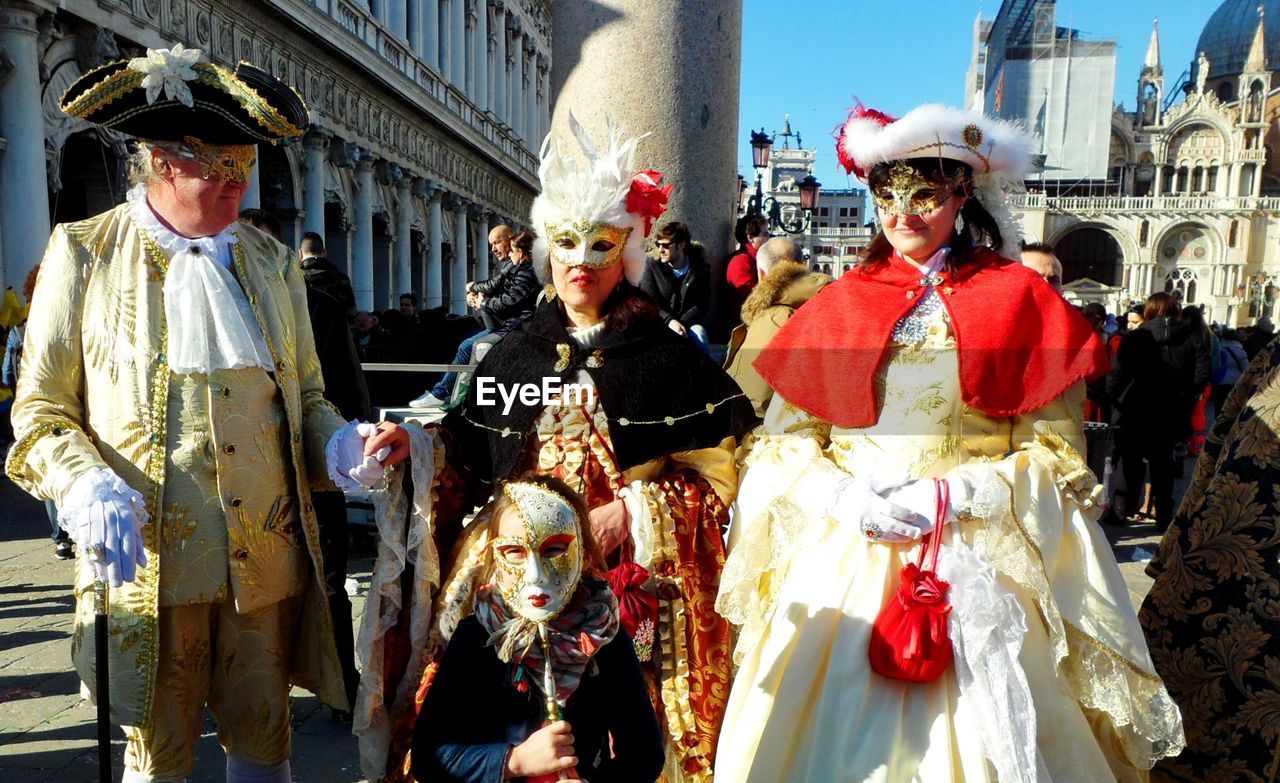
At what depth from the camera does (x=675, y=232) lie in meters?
5.16

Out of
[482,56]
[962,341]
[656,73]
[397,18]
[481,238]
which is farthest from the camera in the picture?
[481,238]

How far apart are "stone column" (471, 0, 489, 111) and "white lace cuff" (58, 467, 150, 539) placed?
31039 millimetres

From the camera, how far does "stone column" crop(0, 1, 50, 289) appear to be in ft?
31.6

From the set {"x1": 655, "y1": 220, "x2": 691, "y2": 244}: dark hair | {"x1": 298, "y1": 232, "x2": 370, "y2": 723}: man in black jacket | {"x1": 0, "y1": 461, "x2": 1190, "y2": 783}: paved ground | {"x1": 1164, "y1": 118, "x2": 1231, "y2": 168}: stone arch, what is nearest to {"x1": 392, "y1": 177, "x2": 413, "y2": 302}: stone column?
{"x1": 0, "y1": 461, "x2": 1190, "y2": 783}: paved ground

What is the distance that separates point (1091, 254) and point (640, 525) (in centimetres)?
7050

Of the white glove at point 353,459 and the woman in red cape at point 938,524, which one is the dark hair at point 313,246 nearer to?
the white glove at point 353,459

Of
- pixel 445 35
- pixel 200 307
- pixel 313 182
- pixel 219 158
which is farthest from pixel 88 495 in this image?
pixel 445 35

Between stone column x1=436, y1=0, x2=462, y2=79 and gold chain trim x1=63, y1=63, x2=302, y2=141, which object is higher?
stone column x1=436, y1=0, x2=462, y2=79

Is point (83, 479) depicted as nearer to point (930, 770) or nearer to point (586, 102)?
point (930, 770)

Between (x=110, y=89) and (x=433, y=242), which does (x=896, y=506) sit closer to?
(x=110, y=89)

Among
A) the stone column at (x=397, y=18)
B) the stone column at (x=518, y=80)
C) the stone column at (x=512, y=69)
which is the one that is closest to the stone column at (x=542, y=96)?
the stone column at (x=518, y=80)

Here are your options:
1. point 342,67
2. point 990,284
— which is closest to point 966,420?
point 990,284

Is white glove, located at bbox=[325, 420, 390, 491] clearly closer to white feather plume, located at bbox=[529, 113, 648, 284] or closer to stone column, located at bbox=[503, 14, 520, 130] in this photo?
white feather plume, located at bbox=[529, 113, 648, 284]

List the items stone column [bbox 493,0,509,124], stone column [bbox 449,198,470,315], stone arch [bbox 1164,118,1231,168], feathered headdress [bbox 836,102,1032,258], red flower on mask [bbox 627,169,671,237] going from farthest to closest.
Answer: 1. stone arch [bbox 1164,118,1231,168]
2. stone column [bbox 493,0,509,124]
3. stone column [bbox 449,198,470,315]
4. red flower on mask [bbox 627,169,671,237]
5. feathered headdress [bbox 836,102,1032,258]
